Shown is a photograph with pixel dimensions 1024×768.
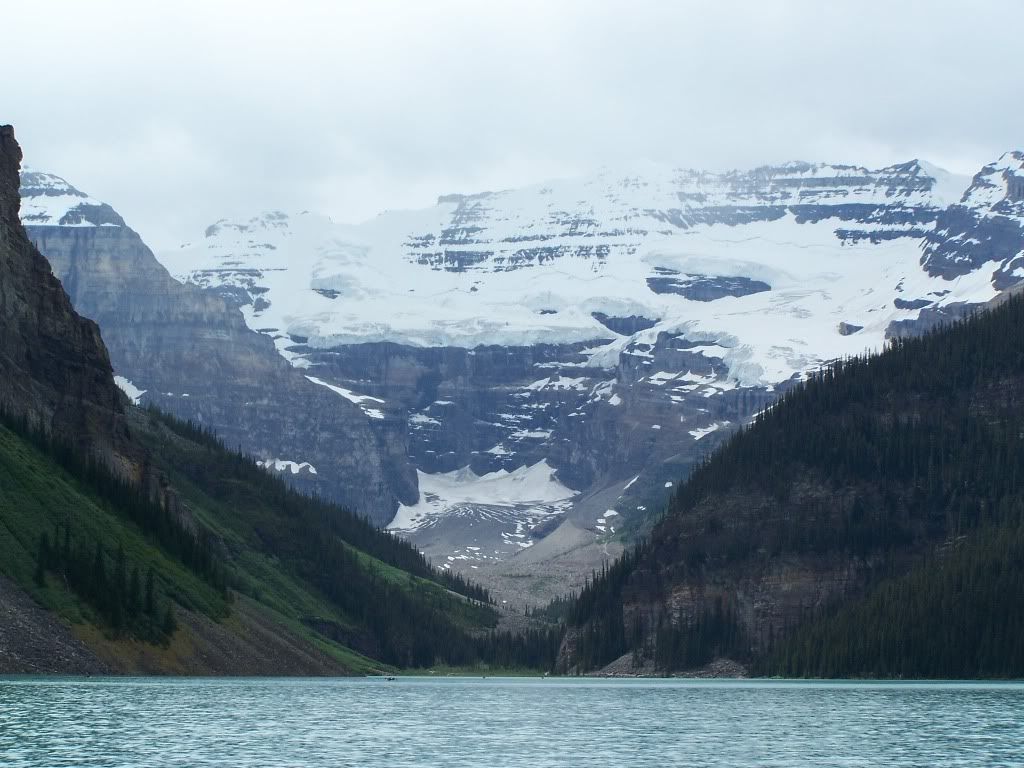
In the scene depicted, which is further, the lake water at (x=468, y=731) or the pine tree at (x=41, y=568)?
the pine tree at (x=41, y=568)

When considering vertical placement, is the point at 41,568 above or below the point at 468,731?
above

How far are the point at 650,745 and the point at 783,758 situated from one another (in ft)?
45.7

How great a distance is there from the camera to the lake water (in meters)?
122

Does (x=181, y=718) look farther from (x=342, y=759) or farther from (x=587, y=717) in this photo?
(x=587, y=717)

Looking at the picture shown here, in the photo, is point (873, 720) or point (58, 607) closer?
point (873, 720)

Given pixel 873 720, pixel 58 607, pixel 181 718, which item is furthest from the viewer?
pixel 58 607

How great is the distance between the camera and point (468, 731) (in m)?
152

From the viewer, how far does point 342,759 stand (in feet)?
401

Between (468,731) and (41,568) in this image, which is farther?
(41,568)

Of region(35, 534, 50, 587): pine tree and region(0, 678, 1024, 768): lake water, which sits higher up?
region(35, 534, 50, 587): pine tree

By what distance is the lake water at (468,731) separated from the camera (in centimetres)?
12181

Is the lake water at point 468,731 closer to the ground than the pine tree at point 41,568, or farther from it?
closer to the ground

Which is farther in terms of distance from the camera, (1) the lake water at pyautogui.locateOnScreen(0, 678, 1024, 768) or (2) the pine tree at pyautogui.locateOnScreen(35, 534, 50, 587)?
(2) the pine tree at pyautogui.locateOnScreen(35, 534, 50, 587)

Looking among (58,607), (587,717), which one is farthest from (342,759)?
(58,607)
